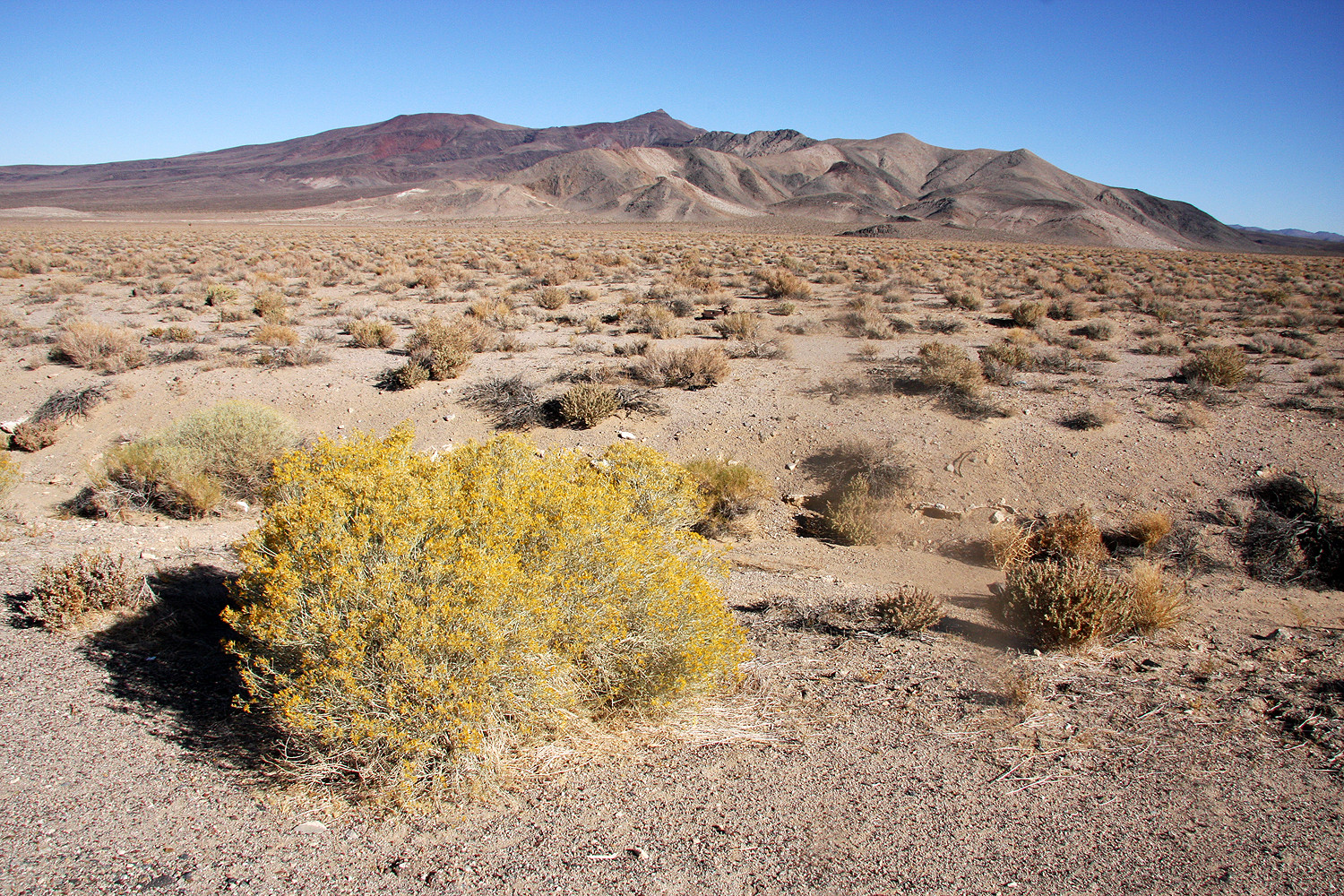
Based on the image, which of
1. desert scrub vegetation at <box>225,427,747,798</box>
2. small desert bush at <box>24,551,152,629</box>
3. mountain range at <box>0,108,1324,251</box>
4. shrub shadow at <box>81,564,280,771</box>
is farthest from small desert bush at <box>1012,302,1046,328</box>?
mountain range at <box>0,108,1324,251</box>

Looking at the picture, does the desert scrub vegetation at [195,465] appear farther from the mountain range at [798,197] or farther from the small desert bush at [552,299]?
the mountain range at [798,197]

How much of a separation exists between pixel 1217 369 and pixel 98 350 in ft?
62.0

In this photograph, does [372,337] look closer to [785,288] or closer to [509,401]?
[509,401]

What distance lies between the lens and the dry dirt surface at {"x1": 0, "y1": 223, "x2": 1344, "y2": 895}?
3010mm

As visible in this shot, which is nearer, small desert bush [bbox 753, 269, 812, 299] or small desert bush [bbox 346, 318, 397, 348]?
small desert bush [bbox 346, 318, 397, 348]

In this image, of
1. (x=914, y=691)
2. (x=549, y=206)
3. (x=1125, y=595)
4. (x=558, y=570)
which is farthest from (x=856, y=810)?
(x=549, y=206)

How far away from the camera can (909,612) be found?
5.54 m

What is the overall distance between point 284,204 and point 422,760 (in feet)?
395

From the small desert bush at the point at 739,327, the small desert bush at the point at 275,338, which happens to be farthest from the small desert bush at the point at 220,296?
the small desert bush at the point at 739,327

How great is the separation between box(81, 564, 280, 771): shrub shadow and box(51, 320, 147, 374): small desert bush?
9.31 metres

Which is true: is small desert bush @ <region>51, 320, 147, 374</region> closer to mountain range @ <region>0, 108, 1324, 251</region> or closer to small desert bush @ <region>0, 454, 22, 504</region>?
small desert bush @ <region>0, 454, 22, 504</region>

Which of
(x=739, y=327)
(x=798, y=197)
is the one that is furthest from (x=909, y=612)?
(x=798, y=197)

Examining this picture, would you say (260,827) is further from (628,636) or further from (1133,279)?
(1133,279)

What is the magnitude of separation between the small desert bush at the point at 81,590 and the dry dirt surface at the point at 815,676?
5.8 inches
